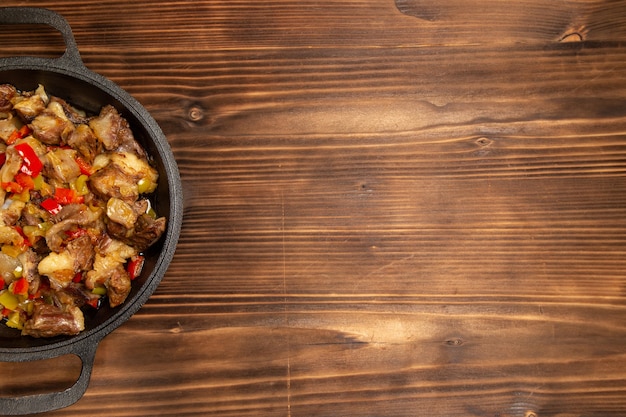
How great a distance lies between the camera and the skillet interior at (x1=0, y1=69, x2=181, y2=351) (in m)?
2.25

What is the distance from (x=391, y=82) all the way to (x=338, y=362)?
1290 millimetres

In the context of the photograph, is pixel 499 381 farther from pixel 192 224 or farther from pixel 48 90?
pixel 48 90

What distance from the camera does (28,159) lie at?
7.57 feet

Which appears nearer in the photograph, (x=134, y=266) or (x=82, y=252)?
(x=82, y=252)

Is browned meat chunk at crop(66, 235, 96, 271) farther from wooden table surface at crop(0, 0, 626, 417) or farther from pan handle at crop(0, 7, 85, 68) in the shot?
pan handle at crop(0, 7, 85, 68)

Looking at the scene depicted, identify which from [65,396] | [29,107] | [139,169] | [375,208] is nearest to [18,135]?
[29,107]

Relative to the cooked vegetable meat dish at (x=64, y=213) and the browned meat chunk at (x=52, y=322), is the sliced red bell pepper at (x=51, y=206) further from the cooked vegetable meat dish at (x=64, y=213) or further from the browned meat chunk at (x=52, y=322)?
the browned meat chunk at (x=52, y=322)

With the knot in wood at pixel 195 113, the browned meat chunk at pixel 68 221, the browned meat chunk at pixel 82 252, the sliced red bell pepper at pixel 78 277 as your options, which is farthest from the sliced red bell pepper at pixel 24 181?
the knot in wood at pixel 195 113

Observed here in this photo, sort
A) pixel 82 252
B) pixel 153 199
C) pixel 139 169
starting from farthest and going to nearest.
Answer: pixel 153 199
pixel 139 169
pixel 82 252

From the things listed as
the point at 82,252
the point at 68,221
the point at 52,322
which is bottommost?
the point at 52,322

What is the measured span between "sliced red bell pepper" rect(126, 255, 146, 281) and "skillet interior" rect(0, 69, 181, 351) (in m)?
0.03

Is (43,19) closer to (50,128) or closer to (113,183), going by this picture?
(50,128)

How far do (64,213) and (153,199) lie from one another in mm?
360

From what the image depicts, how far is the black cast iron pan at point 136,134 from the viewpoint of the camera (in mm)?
2225
